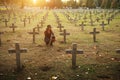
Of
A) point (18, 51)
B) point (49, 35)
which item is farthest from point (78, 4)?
point (18, 51)

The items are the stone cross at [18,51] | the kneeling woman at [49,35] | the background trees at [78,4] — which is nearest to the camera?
the stone cross at [18,51]

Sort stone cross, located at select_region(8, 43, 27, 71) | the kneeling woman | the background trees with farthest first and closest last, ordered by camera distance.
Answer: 1. the background trees
2. the kneeling woman
3. stone cross, located at select_region(8, 43, 27, 71)

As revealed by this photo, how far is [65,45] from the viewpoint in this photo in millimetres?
14641

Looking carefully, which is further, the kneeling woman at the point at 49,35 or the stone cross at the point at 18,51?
the kneeling woman at the point at 49,35

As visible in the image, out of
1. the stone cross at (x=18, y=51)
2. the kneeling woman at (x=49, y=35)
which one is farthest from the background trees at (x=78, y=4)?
the stone cross at (x=18, y=51)

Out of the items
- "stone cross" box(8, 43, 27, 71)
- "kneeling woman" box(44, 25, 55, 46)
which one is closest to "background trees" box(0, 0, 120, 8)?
"kneeling woman" box(44, 25, 55, 46)

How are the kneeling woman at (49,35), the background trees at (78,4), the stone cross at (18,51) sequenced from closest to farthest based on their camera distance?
the stone cross at (18,51) → the kneeling woman at (49,35) → the background trees at (78,4)

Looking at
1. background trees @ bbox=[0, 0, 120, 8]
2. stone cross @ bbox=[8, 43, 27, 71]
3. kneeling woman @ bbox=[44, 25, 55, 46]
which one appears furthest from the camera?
background trees @ bbox=[0, 0, 120, 8]

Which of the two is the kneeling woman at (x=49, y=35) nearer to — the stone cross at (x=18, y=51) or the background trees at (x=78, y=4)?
the stone cross at (x=18, y=51)

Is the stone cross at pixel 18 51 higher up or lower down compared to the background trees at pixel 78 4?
lower down

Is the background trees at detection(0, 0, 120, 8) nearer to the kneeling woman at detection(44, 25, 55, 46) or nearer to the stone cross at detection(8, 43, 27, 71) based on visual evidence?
the kneeling woman at detection(44, 25, 55, 46)

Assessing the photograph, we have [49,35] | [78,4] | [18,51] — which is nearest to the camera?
[18,51]

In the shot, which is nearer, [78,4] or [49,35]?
[49,35]

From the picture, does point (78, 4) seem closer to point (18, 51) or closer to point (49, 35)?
point (49, 35)
